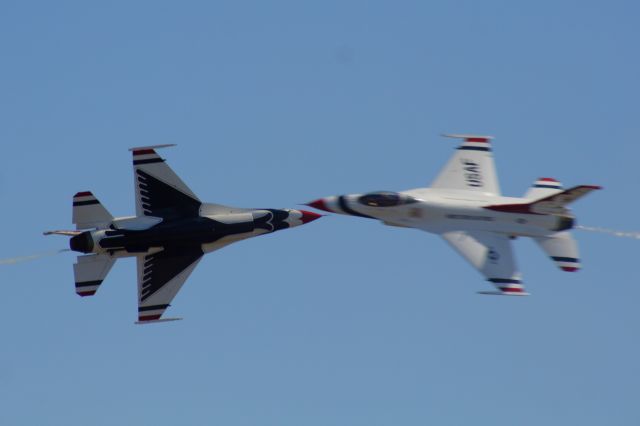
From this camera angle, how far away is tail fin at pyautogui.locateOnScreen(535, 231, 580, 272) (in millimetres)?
49031

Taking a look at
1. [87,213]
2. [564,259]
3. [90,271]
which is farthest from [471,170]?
[90,271]

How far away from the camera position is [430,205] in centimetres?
4934

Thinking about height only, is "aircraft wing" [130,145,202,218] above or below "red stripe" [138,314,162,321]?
above

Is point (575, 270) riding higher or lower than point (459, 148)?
lower

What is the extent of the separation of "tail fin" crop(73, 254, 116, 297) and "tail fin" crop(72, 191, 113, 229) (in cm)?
114

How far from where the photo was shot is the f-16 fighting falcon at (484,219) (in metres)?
48.7

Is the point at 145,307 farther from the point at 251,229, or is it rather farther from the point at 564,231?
the point at 564,231

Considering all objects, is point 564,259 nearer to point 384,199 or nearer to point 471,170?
point 471,170

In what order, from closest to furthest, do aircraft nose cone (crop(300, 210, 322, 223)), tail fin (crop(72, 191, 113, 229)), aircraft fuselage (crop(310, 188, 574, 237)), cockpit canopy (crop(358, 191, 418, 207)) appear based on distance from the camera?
tail fin (crop(72, 191, 113, 229))
aircraft fuselage (crop(310, 188, 574, 237))
cockpit canopy (crop(358, 191, 418, 207))
aircraft nose cone (crop(300, 210, 322, 223))

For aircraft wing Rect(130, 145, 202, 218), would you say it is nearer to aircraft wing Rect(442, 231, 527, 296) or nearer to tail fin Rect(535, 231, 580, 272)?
aircraft wing Rect(442, 231, 527, 296)

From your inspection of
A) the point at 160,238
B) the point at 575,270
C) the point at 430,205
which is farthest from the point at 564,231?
the point at 160,238

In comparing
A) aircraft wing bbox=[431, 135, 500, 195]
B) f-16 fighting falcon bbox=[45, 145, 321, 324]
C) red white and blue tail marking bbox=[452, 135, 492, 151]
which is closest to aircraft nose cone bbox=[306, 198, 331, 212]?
f-16 fighting falcon bbox=[45, 145, 321, 324]

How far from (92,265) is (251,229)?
5792 millimetres

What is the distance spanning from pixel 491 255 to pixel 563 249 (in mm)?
2621
